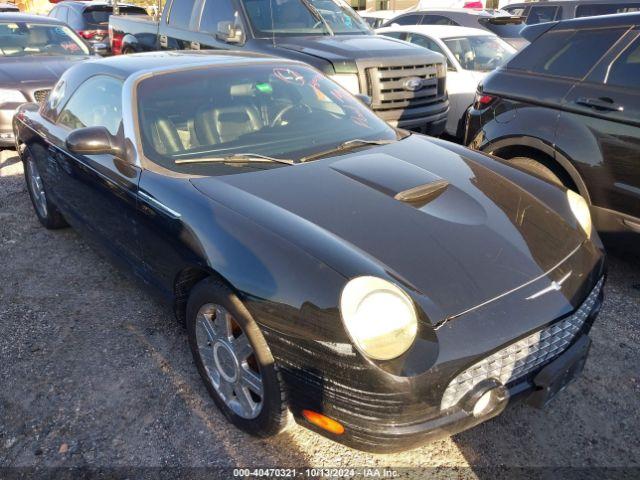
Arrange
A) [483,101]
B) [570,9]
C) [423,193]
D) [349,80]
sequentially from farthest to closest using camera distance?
[570,9] < [349,80] < [483,101] < [423,193]

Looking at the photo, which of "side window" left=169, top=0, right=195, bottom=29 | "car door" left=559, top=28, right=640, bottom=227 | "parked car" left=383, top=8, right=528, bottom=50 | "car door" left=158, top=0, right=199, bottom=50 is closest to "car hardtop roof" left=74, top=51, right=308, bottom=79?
"car door" left=559, top=28, right=640, bottom=227

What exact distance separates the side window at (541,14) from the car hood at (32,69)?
881 cm

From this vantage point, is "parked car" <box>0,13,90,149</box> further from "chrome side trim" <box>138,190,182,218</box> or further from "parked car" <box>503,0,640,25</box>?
"parked car" <box>503,0,640,25</box>

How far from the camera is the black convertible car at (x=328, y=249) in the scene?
72.8 inches

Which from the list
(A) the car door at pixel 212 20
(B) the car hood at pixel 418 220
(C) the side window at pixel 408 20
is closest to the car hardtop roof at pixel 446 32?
(C) the side window at pixel 408 20

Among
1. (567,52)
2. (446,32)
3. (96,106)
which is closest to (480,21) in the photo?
(446,32)

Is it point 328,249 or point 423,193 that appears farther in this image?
point 423,193

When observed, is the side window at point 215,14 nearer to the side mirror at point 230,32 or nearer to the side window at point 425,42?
the side mirror at point 230,32

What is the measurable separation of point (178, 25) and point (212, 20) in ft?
2.75

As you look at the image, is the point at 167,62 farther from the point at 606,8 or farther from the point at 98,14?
the point at 98,14

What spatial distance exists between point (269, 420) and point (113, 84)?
2262mm

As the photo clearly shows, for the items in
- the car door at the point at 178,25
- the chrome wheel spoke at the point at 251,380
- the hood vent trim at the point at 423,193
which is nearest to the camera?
the chrome wheel spoke at the point at 251,380

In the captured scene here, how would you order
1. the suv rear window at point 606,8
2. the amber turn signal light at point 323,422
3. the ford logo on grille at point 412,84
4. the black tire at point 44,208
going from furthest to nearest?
the suv rear window at point 606,8 < the ford logo on grille at point 412,84 < the black tire at point 44,208 < the amber turn signal light at point 323,422

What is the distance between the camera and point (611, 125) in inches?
133
